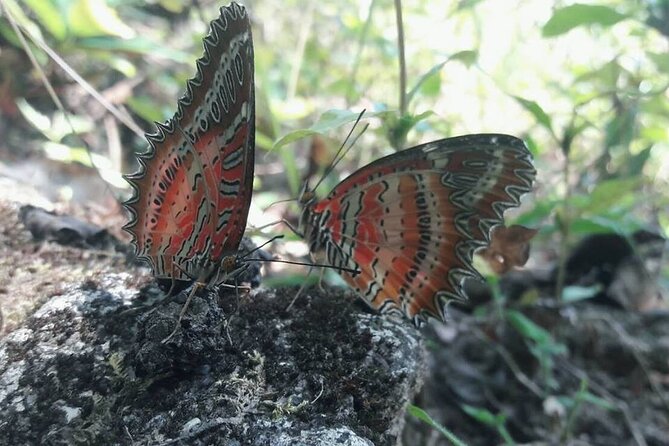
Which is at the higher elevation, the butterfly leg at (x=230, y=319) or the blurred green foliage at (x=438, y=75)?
the blurred green foliage at (x=438, y=75)

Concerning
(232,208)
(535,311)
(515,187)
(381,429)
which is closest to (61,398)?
(232,208)

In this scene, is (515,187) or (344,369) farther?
(515,187)

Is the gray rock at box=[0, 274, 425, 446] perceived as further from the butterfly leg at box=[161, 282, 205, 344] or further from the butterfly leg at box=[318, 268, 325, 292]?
the butterfly leg at box=[318, 268, 325, 292]

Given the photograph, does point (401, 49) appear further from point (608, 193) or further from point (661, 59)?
point (661, 59)

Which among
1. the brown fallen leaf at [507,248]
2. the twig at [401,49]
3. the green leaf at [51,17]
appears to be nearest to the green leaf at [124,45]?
the green leaf at [51,17]

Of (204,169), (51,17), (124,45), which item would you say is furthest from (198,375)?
Result: (51,17)

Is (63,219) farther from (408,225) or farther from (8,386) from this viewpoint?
(408,225)

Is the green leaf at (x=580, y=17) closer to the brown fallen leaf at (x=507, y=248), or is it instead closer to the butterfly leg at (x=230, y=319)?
the brown fallen leaf at (x=507, y=248)
